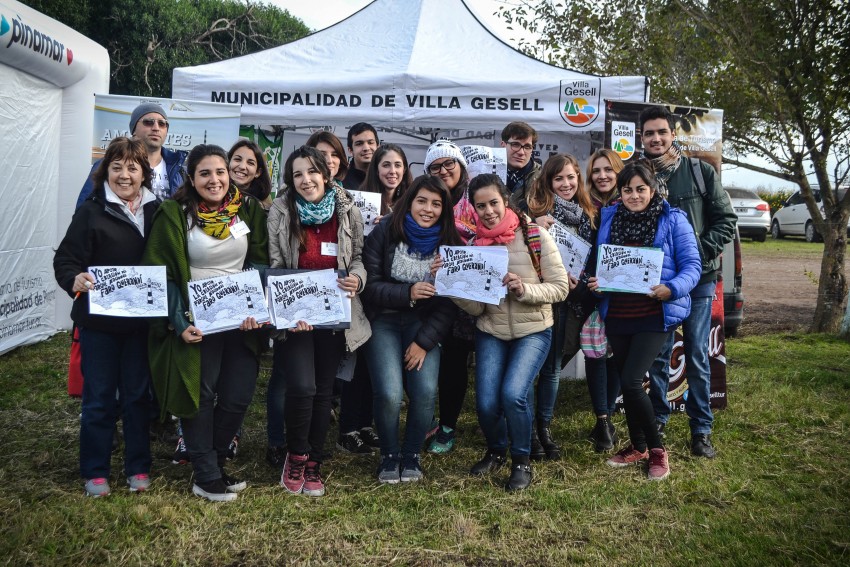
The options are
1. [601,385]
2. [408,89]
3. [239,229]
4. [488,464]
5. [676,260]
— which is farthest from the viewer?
[408,89]

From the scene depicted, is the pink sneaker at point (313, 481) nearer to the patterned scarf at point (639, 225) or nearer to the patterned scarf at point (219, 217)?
the patterned scarf at point (219, 217)

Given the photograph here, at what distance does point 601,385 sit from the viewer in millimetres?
4859

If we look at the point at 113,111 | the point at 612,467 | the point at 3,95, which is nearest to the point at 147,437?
the point at 612,467

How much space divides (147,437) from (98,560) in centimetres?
89

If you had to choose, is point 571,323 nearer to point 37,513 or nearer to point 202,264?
point 202,264

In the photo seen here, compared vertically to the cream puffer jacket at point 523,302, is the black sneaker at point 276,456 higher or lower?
lower

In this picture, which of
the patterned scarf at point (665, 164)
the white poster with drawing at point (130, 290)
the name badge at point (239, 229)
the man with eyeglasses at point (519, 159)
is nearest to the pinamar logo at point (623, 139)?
the man with eyeglasses at point (519, 159)

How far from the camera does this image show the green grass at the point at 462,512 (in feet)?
10.8

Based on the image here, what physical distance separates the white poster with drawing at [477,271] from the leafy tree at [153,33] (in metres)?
17.9

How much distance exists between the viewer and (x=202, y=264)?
150 inches

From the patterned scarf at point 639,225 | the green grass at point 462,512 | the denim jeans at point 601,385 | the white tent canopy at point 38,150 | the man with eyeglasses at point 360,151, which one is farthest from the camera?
the white tent canopy at point 38,150

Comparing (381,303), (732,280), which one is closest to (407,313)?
(381,303)

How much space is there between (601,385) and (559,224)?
115 centimetres

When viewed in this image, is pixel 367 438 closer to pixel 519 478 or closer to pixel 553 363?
pixel 519 478
